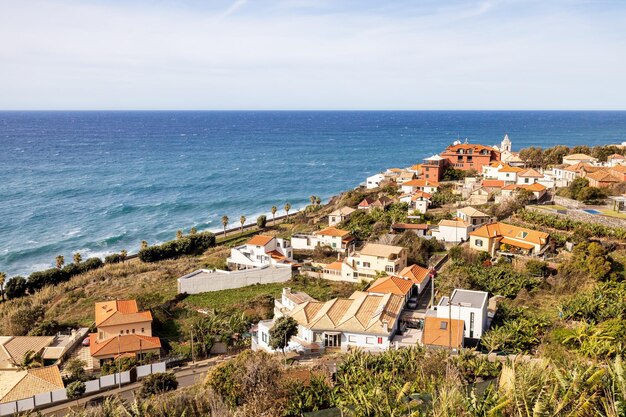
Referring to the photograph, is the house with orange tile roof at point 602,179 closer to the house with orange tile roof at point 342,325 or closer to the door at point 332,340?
the house with orange tile roof at point 342,325

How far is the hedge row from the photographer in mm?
54125

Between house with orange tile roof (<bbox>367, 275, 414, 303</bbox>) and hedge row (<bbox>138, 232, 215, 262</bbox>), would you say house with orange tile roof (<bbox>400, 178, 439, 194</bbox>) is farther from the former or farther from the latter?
house with orange tile roof (<bbox>367, 275, 414, 303</bbox>)

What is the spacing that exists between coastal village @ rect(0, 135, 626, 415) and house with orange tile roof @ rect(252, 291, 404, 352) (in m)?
0.08

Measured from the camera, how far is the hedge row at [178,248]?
54125mm

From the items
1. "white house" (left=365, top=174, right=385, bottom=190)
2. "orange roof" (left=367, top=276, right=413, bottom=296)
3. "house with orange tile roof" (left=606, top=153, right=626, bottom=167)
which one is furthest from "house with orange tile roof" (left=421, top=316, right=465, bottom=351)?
"white house" (left=365, top=174, right=385, bottom=190)

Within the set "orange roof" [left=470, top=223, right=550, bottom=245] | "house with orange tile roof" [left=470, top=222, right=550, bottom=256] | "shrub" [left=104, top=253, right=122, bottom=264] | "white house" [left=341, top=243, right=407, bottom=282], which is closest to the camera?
"white house" [left=341, top=243, right=407, bottom=282]

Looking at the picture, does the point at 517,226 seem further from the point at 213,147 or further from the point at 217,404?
the point at 213,147

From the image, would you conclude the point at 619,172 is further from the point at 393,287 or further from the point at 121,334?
the point at 121,334

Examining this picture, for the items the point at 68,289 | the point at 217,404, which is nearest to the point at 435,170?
the point at 68,289

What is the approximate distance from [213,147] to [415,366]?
146745mm

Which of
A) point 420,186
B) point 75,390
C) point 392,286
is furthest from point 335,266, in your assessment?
point 420,186

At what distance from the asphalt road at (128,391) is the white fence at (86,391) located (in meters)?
0.34

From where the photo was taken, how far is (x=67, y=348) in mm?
31297

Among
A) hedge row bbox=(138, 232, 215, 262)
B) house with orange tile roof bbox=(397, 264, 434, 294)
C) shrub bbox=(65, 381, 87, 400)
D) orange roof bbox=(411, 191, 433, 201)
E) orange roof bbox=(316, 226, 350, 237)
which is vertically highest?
orange roof bbox=(411, 191, 433, 201)
